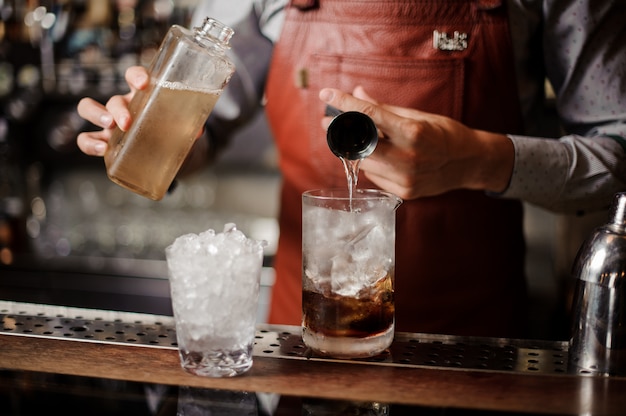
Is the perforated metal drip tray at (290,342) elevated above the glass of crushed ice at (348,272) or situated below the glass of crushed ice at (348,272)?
below

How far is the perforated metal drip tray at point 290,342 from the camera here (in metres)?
1.20

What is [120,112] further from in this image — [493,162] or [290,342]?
[493,162]

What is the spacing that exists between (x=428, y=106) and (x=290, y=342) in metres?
0.71

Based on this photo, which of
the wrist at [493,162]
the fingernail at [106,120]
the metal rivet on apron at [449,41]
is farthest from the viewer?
the metal rivet on apron at [449,41]

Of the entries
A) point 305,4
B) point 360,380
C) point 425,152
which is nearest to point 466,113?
point 425,152

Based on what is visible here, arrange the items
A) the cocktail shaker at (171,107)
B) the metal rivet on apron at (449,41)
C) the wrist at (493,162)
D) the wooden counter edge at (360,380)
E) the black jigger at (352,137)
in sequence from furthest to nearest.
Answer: the metal rivet on apron at (449,41), the wrist at (493,162), the cocktail shaker at (171,107), the black jigger at (352,137), the wooden counter edge at (360,380)

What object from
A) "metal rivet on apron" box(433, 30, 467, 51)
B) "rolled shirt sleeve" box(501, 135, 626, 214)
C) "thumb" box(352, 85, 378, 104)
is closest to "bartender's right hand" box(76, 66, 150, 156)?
"thumb" box(352, 85, 378, 104)

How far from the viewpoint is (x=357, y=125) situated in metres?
1.20

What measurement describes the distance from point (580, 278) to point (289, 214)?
94 cm

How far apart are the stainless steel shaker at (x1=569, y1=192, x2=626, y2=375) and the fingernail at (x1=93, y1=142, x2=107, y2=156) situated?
91 centimetres

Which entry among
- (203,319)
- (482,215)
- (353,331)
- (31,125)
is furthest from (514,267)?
(31,125)

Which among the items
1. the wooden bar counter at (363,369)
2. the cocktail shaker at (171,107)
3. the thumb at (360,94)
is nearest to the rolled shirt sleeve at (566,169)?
the thumb at (360,94)

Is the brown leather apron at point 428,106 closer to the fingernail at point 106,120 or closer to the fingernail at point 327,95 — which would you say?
the fingernail at point 327,95

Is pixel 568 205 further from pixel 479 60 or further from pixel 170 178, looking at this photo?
pixel 170 178
